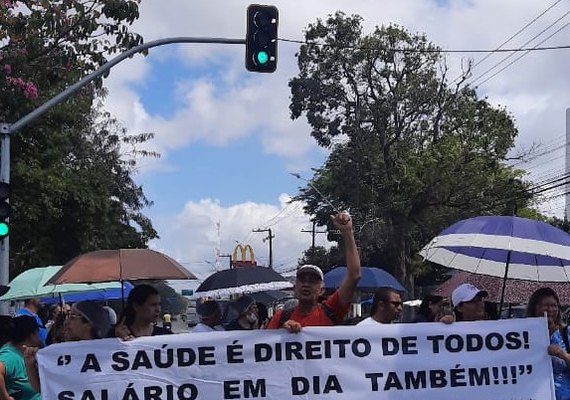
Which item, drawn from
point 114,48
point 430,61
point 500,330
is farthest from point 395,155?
point 500,330

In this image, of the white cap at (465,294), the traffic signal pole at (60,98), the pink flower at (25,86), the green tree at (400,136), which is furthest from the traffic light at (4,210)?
the green tree at (400,136)

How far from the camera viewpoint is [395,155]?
40.8 meters

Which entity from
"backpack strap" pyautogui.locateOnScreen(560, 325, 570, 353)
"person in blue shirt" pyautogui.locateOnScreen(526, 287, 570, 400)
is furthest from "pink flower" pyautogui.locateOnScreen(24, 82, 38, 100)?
"backpack strap" pyautogui.locateOnScreen(560, 325, 570, 353)

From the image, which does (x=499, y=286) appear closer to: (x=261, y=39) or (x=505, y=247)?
(x=261, y=39)

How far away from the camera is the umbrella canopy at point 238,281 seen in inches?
523

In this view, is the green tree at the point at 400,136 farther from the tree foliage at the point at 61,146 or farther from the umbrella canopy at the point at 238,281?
the umbrella canopy at the point at 238,281

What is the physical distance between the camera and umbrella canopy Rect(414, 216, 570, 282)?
725 centimetres

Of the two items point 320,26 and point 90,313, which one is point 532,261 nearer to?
point 90,313

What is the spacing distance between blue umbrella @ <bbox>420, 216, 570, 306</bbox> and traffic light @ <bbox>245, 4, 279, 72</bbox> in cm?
461

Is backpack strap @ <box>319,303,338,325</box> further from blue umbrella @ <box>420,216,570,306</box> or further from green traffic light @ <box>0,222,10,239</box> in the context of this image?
green traffic light @ <box>0,222,10,239</box>

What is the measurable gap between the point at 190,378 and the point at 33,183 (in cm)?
1773

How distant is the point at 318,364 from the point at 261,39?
7507mm

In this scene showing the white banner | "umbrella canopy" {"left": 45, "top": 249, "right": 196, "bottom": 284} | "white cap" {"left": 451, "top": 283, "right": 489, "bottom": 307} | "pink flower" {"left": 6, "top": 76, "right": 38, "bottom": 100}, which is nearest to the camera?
the white banner

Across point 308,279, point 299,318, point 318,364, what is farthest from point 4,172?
point 318,364
